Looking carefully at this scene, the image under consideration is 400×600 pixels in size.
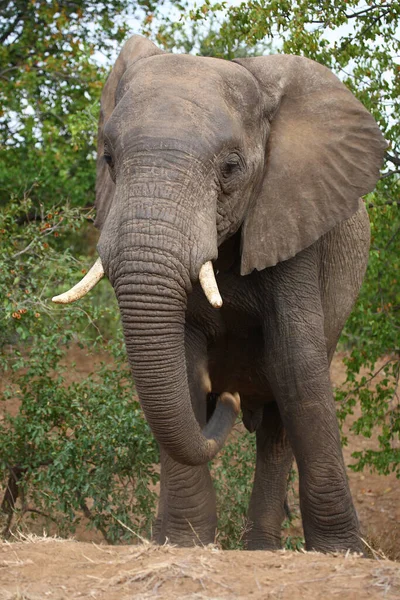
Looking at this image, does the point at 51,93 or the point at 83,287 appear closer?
the point at 83,287

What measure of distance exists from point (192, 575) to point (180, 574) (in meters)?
0.05

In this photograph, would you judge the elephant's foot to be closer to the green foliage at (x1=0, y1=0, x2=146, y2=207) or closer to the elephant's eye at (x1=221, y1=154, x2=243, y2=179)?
the elephant's eye at (x1=221, y1=154, x2=243, y2=179)

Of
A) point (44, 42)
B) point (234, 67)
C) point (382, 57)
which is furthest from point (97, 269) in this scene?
point (44, 42)

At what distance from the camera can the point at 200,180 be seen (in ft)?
15.0

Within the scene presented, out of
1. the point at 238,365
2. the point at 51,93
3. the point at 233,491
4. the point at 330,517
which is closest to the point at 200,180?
the point at 238,365

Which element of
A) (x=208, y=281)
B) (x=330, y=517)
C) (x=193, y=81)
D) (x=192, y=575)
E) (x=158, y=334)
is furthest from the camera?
(x=330, y=517)

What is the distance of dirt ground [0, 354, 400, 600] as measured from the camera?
352 centimetres

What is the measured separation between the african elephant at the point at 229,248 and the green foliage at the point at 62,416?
1332 millimetres

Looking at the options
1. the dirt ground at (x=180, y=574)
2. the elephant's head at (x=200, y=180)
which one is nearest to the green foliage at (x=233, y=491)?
the elephant's head at (x=200, y=180)

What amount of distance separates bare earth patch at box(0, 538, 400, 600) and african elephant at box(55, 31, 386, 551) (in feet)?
2.44

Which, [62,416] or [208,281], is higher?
[208,281]

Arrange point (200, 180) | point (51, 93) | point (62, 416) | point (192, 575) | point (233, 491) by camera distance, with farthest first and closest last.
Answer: point (51, 93) → point (233, 491) → point (62, 416) → point (200, 180) → point (192, 575)

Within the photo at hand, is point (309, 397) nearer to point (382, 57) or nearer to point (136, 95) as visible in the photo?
point (136, 95)

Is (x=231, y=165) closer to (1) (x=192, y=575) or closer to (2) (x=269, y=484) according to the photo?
(1) (x=192, y=575)
